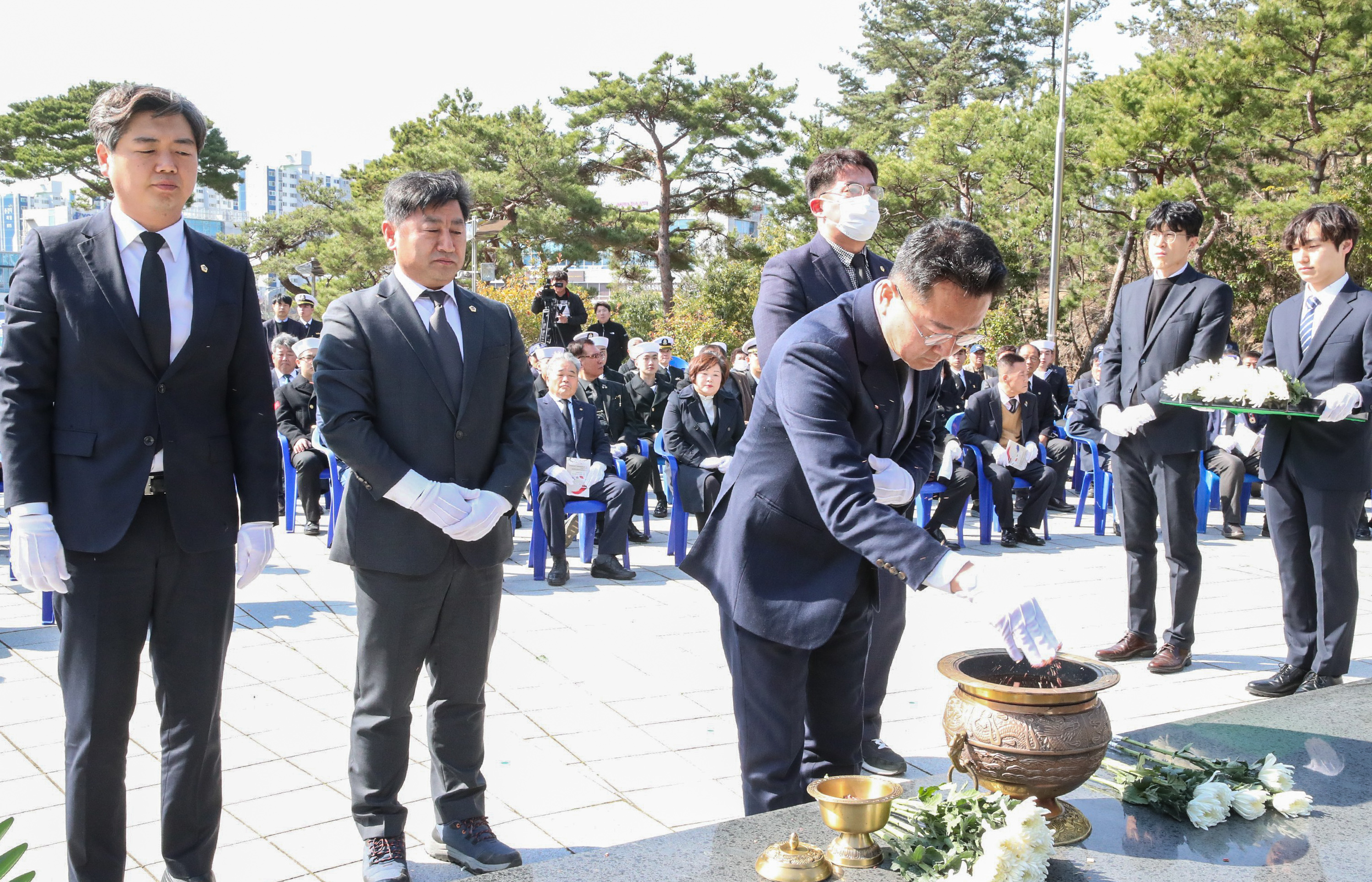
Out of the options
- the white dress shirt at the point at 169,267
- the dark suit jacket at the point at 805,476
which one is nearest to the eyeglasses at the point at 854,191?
the dark suit jacket at the point at 805,476

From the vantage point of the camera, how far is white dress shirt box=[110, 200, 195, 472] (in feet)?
8.70

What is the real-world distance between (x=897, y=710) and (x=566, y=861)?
8.23 ft

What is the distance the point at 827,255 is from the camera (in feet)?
11.9

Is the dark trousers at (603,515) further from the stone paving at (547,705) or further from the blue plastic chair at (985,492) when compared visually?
the blue plastic chair at (985,492)

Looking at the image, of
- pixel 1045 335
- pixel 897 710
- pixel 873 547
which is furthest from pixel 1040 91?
pixel 873 547

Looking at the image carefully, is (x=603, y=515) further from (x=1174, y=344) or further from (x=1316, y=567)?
(x=1316, y=567)

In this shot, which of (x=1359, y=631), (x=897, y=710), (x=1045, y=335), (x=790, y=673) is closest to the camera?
(x=790, y=673)

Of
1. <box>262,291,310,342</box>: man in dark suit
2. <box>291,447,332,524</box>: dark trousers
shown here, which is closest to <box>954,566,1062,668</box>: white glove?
<box>291,447,332,524</box>: dark trousers

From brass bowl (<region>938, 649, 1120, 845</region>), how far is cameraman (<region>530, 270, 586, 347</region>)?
10645 millimetres

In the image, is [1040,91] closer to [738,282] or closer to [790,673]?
[738,282]

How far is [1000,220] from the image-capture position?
26.6 m

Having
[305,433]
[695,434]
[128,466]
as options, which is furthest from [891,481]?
[305,433]

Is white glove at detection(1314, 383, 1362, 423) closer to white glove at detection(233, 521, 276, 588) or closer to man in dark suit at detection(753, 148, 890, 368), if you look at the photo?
man in dark suit at detection(753, 148, 890, 368)

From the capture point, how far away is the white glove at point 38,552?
2496 millimetres
